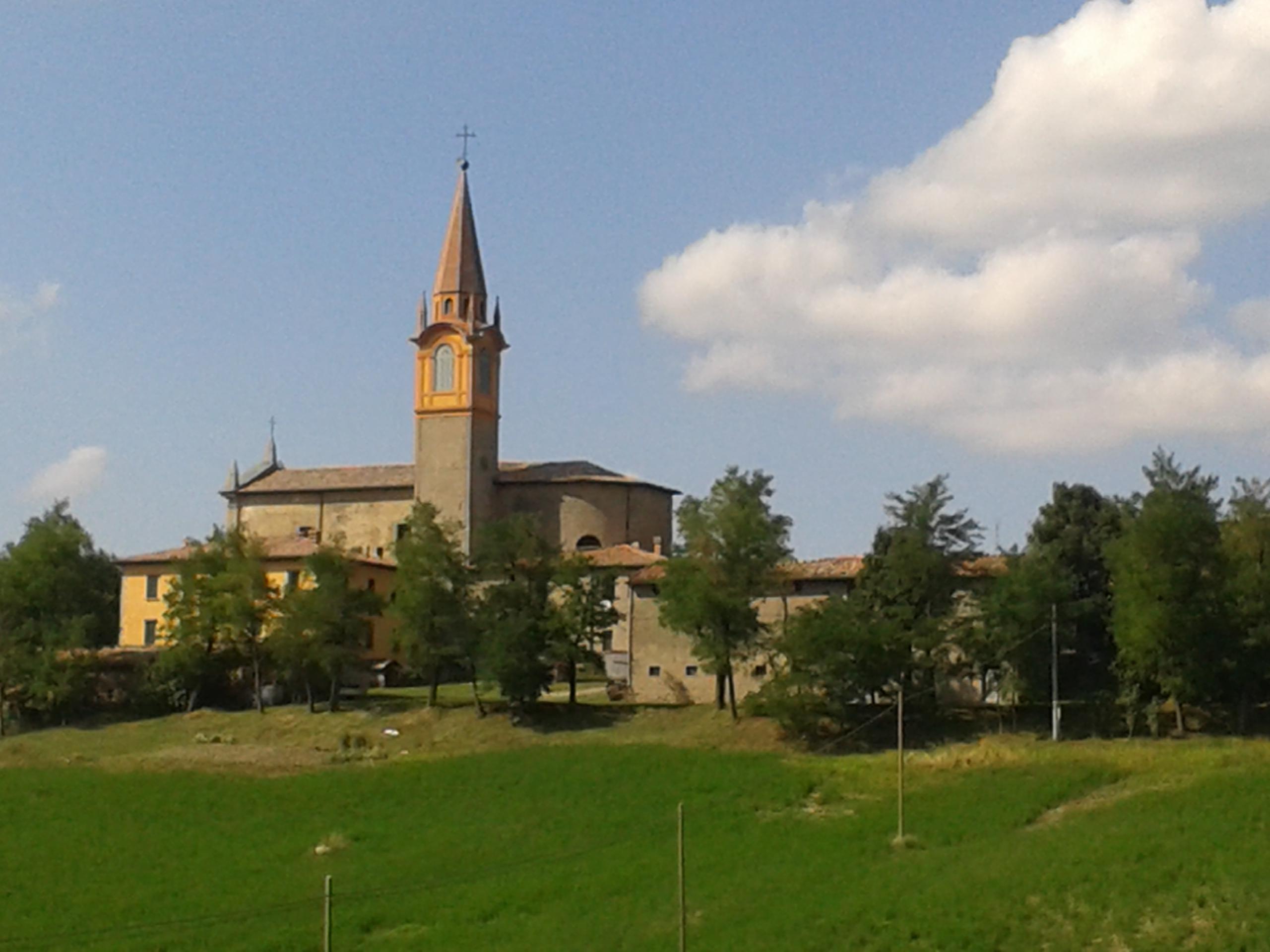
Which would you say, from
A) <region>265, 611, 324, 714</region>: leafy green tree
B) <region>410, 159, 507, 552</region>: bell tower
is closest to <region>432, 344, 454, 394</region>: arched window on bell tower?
<region>410, 159, 507, 552</region>: bell tower

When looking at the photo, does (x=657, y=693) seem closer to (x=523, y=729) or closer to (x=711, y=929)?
(x=523, y=729)

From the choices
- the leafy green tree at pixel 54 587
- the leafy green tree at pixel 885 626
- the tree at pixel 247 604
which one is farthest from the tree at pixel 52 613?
the leafy green tree at pixel 885 626

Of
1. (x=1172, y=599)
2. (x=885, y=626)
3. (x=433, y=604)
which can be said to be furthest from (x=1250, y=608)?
(x=433, y=604)

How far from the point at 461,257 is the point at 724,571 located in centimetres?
3175

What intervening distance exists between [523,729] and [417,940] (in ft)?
89.5

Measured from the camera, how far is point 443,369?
8288cm

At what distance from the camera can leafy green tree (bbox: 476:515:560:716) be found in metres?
58.4

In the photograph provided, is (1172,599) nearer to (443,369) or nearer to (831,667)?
(831,667)

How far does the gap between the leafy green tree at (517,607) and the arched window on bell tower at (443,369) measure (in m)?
19.0

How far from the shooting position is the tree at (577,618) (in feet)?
195

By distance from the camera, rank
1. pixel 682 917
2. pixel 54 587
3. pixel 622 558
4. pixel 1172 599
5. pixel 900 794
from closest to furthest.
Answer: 1. pixel 682 917
2. pixel 900 794
3. pixel 1172 599
4. pixel 622 558
5. pixel 54 587

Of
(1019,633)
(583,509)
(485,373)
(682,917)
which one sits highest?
(485,373)

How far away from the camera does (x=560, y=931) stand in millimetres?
31078

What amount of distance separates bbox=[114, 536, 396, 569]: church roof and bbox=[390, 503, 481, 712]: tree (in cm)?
883
